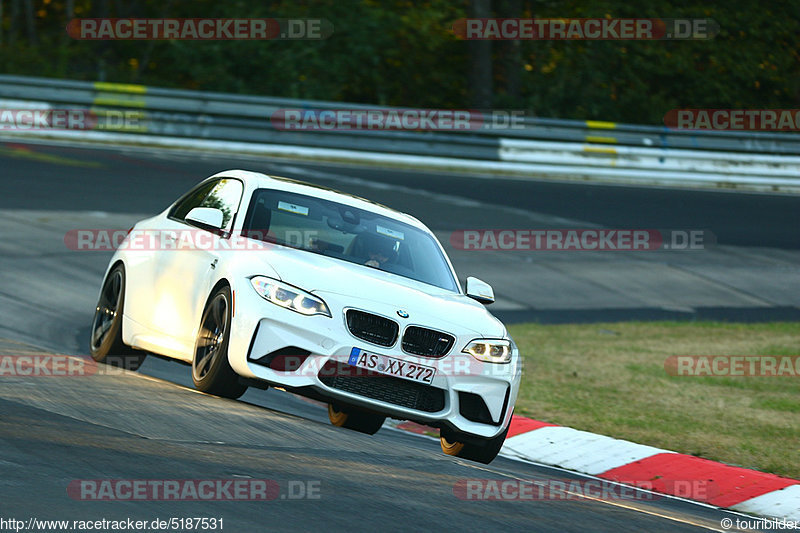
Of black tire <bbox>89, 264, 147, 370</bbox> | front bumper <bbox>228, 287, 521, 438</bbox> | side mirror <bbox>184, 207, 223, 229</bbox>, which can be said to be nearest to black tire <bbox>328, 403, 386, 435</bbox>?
front bumper <bbox>228, 287, 521, 438</bbox>

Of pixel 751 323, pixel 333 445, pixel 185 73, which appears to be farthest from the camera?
pixel 185 73

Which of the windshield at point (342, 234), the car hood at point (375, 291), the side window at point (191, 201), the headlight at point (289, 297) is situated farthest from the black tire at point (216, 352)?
the side window at point (191, 201)

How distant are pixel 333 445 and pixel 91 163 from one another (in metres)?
14.0

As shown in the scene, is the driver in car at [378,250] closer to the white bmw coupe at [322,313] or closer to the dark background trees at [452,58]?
the white bmw coupe at [322,313]

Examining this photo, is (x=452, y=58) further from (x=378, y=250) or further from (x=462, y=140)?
(x=378, y=250)

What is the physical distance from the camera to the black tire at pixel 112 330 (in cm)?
914

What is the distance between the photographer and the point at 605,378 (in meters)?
12.0

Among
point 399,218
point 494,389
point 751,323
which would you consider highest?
point 399,218

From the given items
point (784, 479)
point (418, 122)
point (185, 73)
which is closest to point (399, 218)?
point (784, 479)

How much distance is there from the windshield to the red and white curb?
148 cm

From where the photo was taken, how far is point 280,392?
34.4 feet

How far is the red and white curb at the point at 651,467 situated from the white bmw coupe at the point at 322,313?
1.14 m

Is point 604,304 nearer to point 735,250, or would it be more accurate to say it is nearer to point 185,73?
point 735,250

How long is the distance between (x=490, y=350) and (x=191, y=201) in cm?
302
